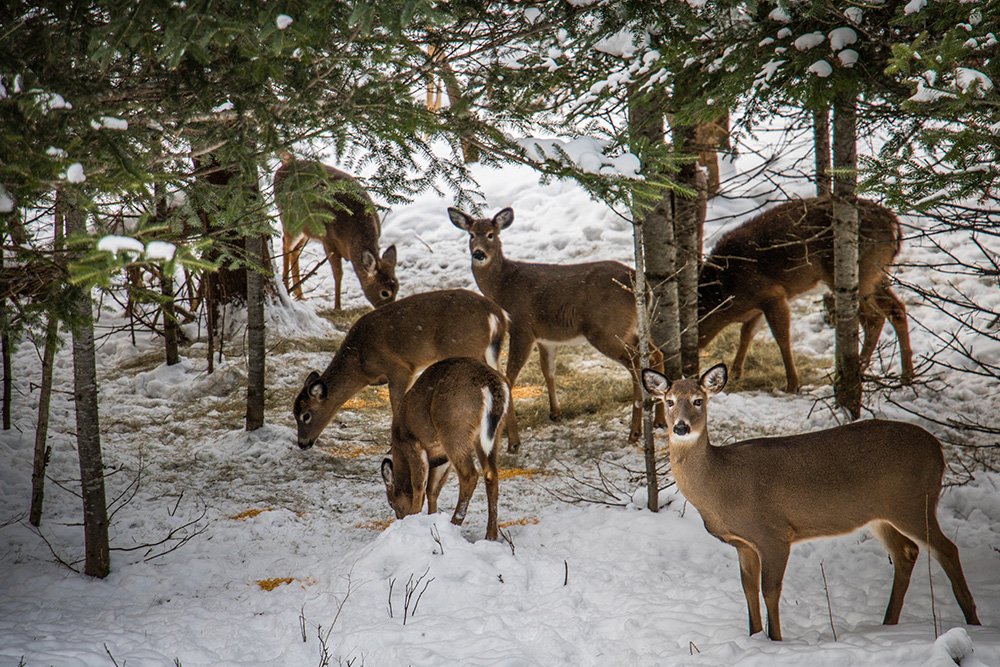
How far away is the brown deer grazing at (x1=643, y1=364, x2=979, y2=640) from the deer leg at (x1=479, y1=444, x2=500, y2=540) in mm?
1606

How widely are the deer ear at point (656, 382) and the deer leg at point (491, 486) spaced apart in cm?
158

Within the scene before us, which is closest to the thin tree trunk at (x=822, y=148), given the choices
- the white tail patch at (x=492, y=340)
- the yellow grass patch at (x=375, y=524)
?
the white tail patch at (x=492, y=340)

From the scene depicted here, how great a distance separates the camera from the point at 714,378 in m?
4.84

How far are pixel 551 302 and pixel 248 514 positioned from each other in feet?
13.2

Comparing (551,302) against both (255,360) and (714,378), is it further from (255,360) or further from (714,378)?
(714,378)

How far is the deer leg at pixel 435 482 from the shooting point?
252 inches

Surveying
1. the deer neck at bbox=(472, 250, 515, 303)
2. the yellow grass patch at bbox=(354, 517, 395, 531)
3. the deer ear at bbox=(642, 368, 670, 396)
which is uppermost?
the deer neck at bbox=(472, 250, 515, 303)

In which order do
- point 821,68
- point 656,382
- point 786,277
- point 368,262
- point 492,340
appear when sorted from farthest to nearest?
point 368,262, point 786,277, point 492,340, point 656,382, point 821,68

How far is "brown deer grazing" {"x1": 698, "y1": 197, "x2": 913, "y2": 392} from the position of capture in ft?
28.1

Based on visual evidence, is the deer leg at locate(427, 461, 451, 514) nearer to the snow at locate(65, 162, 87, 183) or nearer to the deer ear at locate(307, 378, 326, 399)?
the deer ear at locate(307, 378, 326, 399)

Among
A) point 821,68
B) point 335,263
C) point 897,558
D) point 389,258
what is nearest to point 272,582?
point 897,558

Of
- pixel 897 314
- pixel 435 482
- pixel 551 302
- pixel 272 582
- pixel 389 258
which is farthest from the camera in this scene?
pixel 389 258

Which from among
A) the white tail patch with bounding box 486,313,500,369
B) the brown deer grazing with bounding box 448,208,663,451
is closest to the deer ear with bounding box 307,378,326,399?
the white tail patch with bounding box 486,313,500,369

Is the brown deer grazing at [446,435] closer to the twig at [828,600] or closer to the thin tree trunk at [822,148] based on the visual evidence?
the twig at [828,600]
